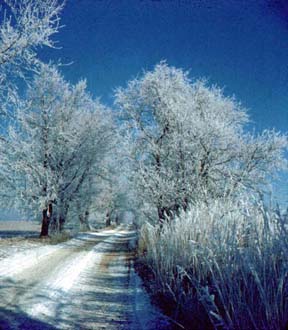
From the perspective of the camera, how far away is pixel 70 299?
527 centimetres

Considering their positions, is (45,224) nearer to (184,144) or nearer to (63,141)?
(63,141)

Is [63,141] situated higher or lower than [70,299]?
higher

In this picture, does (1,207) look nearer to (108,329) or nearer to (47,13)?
(47,13)

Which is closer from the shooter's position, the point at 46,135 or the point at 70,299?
the point at 70,299

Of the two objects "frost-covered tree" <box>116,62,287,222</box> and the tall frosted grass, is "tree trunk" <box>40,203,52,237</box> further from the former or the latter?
the tall frosted grass

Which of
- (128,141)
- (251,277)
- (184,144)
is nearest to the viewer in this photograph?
(251,277)

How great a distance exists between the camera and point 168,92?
15.6 meters

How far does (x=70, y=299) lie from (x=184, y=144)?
7.84 m

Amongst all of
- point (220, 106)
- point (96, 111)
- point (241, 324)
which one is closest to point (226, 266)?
point (241, 324)

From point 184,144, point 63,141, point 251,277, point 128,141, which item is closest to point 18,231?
point 63,141

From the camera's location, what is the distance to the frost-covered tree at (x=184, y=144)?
11834 millimetres

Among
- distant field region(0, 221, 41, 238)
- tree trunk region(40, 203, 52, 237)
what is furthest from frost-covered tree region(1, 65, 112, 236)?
distant field region(0, 221, 41, 238)

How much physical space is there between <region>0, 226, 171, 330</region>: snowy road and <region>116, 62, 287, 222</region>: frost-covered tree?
437 cm

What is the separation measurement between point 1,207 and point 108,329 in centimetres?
1539
